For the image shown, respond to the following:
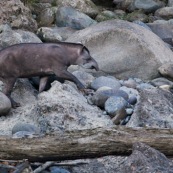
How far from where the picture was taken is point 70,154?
495 centimetres

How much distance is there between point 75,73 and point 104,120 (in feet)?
6.64

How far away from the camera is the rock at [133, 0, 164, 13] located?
15922 mm

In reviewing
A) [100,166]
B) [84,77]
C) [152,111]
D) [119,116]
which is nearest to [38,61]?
[84,77]

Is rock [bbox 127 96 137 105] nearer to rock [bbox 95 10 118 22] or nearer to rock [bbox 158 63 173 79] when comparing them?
rock [bbox 158 63 173 79]

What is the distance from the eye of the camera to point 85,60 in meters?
8.98

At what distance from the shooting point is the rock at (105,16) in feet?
47.8

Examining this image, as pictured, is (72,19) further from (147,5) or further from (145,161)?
(145,161)

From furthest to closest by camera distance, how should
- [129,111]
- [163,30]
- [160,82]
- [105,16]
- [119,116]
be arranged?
[105,16]
[163,30]
[160,82]
[129,111]
[119,116]

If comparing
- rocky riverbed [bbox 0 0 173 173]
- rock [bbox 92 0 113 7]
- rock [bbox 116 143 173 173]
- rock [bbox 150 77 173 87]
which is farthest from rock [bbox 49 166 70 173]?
rock [bbox 92 0 113 7]

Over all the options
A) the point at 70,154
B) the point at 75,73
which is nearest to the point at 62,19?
the point at 75,73

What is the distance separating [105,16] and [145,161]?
10.4 metres

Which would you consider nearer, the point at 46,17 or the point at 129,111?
the point at 129,111

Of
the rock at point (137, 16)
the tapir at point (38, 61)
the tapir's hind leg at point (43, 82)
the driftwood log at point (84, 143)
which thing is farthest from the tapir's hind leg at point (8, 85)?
the rock at point (137, 16)

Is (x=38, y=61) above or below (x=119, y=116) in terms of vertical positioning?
below
